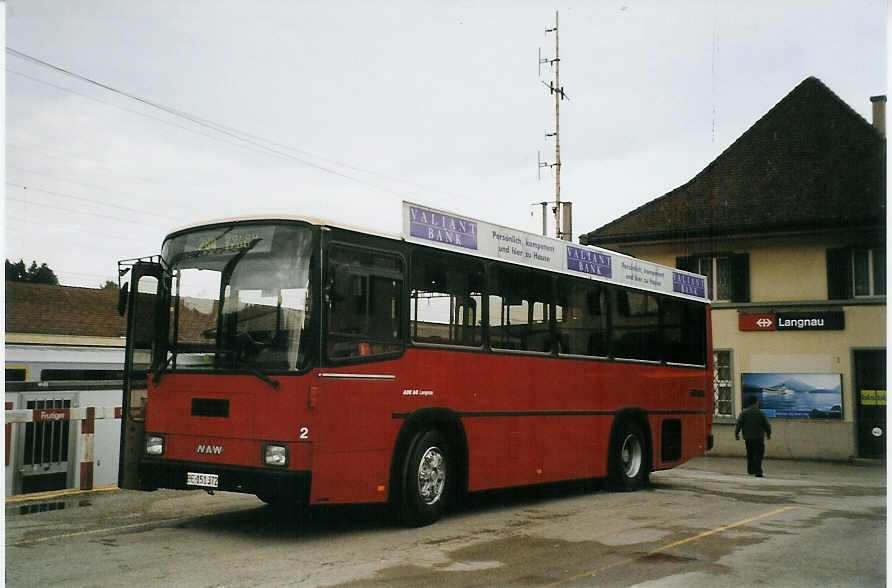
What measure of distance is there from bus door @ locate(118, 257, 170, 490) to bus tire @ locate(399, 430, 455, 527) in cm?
268

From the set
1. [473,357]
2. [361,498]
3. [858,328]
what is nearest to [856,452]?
[858,328]

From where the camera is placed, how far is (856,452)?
23.7 metres

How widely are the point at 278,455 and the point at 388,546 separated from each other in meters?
1.28

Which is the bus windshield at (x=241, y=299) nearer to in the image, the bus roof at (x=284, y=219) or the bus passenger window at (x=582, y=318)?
the bus roof at (x=284, y=219)

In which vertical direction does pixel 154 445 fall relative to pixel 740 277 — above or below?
below

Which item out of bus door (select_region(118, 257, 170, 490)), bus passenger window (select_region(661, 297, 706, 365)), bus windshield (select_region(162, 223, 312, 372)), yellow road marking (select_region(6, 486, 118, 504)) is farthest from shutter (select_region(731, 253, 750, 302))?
bus door (select_region(118, 257, 170, 490))

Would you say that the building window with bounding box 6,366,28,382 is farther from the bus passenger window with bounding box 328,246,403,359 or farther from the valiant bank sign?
the bus passenger window with bounding box 328,246,403,359

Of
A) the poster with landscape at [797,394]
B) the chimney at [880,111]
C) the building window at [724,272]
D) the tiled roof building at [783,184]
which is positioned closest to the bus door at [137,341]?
the chimney at [880,111]

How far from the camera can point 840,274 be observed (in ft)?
80.5

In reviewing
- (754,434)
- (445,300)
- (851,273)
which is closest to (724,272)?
(851,273)

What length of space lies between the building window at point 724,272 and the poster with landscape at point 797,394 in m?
2.33

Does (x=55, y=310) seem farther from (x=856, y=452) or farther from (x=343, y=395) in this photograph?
(x=856, y=452)

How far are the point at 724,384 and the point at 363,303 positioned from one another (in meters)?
18.8

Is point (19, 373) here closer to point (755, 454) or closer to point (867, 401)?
point (755, 454)
